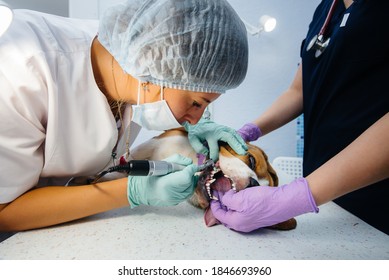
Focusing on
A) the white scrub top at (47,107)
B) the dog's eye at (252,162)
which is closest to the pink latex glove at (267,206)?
the dog's eye at (252,162)

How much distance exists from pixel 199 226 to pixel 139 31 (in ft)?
1.68

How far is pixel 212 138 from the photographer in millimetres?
849

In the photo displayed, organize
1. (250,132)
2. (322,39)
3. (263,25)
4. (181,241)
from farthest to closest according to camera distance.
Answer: (263,25) < (250,132) < (322,39) < (181,241)

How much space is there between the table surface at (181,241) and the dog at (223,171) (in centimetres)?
6

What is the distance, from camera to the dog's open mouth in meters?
0.71

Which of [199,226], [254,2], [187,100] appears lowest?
[199,226]

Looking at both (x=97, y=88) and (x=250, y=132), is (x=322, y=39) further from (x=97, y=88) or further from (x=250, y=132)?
(x=97, y=88)

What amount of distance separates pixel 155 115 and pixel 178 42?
21cm

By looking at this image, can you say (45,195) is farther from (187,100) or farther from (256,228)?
(256,228)

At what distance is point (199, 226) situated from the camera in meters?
0.65

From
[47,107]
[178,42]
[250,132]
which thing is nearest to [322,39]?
[250,132]

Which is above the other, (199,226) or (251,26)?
(251,26)
